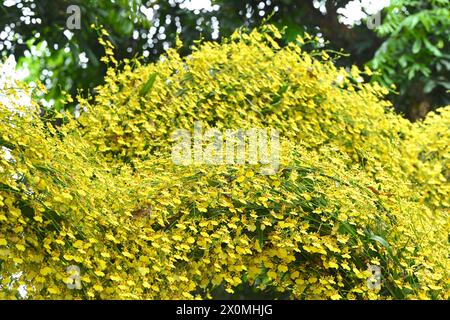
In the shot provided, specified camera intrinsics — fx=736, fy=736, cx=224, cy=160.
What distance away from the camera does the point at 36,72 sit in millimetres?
8039

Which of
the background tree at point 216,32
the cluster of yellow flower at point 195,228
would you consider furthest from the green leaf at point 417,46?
the cluster of yellow flower at point 195,228

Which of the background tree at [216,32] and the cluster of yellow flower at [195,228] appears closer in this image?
the cluster of yellow flower at [195,228]

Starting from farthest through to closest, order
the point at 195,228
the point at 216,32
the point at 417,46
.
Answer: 1. the point at 216,32
2. the point at 417,46
3. the point at 195,228

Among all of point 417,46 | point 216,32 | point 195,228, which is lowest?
point 195,228

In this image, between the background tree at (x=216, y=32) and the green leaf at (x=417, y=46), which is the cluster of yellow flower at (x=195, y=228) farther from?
the green leaf at (x=417, y=46)

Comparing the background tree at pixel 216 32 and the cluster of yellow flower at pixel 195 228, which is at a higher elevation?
the background tree at pixel 216 32

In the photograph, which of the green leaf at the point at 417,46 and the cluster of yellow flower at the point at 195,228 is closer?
the cluster of yellow flower at the point at 195,228

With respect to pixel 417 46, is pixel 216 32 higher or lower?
higher

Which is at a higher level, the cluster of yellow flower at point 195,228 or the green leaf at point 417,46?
the green leaf at point 417,46

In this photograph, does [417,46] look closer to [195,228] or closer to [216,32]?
[216,32]

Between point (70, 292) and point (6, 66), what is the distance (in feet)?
3.48

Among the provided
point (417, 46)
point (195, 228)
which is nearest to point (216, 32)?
point (417, 46)
